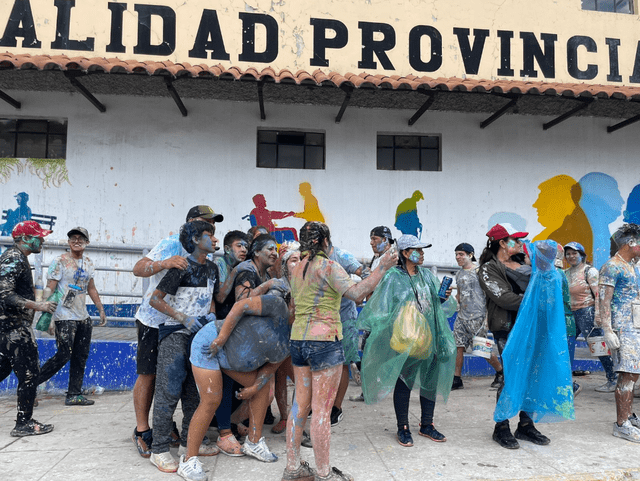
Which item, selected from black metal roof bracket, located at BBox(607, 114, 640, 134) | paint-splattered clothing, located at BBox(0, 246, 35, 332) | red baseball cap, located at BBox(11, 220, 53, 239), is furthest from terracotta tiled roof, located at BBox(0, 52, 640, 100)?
paint-splattered clothing, located at BBox(0, 246, 35, 332)

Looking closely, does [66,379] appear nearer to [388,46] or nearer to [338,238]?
[338,238]

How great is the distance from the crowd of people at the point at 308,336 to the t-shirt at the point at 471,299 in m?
1.30

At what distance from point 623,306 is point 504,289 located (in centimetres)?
118

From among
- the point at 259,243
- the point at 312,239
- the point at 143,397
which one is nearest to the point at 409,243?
the point at 312,239

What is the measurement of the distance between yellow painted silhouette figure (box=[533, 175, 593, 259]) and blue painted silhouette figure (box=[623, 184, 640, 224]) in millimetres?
748

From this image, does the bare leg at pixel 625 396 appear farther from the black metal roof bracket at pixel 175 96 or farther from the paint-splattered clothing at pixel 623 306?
Answer: the black metal roof bracket at pixel 175 96

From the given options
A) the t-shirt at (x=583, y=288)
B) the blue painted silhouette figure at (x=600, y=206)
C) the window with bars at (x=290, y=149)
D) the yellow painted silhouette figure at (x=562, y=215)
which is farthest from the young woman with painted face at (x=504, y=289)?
the blue painted silhouette figure at (x=600, y=206)

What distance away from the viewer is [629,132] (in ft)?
27.9

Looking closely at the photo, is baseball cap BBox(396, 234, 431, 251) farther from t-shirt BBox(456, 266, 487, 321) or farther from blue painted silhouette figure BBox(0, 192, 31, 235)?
blue painted silhouette figure BBox(0, 192, 31, 235)

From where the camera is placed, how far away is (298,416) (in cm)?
310

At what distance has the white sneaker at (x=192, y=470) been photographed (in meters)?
3.16

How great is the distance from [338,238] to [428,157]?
7.27 ft

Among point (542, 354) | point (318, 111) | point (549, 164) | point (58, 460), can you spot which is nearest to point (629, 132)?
point (549, 164)

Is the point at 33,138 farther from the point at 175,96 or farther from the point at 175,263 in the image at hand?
the point at 175,263
